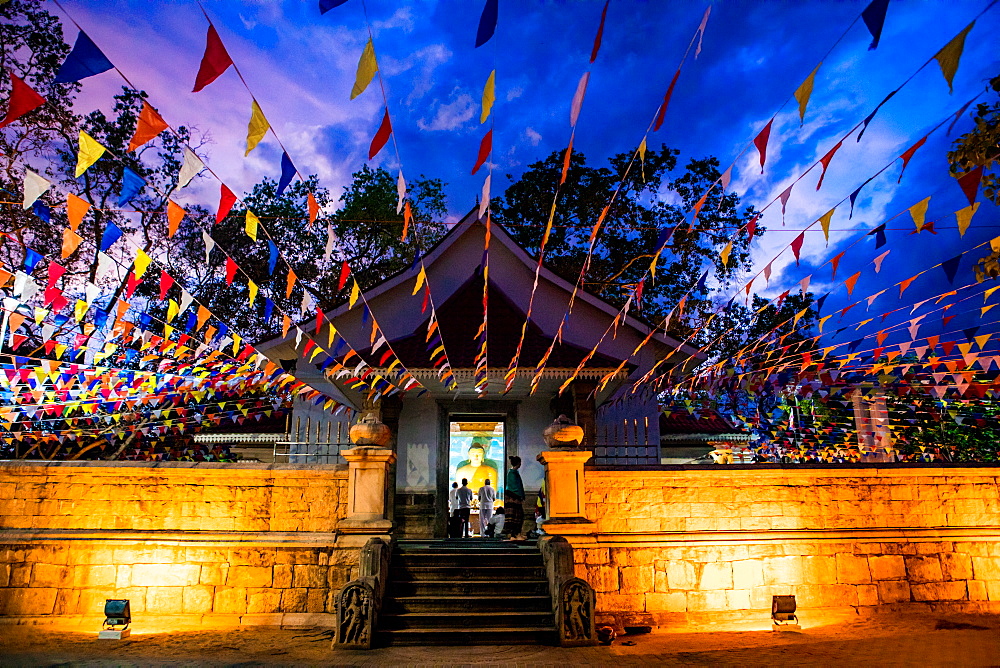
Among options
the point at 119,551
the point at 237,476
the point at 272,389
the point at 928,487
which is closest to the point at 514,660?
the point at 237,476

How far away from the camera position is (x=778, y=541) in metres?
8.63

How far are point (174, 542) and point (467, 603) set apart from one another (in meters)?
3.77

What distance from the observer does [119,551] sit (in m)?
8.17

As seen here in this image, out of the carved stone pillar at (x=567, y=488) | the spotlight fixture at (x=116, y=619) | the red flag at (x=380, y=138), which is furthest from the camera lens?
the carved stone pillar at (x=567, y=488)

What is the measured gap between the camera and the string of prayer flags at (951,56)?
169 inches

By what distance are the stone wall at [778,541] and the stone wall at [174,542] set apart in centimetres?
326

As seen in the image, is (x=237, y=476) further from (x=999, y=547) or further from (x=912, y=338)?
(x=999, y=547)

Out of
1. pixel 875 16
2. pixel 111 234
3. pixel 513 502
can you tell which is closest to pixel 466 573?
pixel 513 502

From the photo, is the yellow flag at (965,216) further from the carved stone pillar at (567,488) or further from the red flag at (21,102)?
the red flag at (21,102)

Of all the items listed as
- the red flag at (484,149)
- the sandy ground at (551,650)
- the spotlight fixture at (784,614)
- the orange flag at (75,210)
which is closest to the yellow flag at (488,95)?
the red flag at (484,149)

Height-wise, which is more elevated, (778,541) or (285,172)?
(285,172)

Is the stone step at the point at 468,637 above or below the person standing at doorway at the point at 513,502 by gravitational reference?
below

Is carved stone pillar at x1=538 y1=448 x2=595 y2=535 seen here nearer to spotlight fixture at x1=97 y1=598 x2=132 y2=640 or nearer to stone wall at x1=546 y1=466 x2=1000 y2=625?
stone wall at x1=546 y1=466 x2=1000 y2=625

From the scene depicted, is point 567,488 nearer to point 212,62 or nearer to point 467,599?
point 467,599
